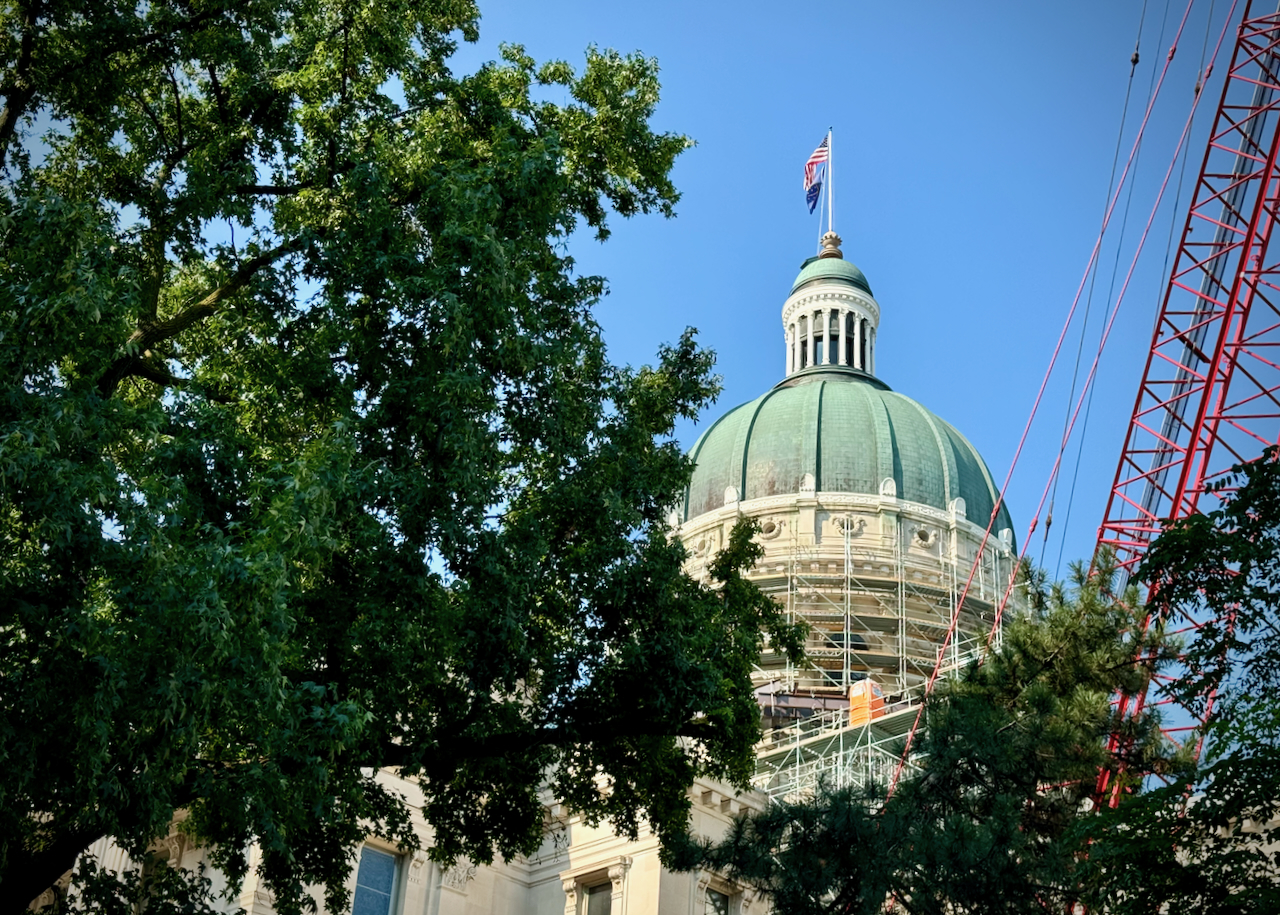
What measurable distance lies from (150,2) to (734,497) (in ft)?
184

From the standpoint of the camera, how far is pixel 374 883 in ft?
100

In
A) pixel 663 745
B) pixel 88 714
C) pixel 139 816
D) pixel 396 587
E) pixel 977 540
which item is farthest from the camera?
pixel 977 540

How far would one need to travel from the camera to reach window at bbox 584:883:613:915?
31328 millimetres

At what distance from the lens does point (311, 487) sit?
15.9m

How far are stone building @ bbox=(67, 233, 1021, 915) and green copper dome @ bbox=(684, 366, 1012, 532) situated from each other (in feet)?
0.31

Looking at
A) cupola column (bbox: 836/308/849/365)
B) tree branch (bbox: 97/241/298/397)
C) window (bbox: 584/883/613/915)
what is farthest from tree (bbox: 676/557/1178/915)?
cupola column (bbox: 836/308/849/365)

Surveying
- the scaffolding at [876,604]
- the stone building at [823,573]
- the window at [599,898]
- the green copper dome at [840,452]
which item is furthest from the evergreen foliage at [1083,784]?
the green copper dome at [840,452]

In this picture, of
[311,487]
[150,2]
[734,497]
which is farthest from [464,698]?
[734,497]

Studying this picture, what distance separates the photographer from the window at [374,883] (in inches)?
1190

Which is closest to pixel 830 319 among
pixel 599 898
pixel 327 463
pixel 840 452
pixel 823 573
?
pixel 840 452

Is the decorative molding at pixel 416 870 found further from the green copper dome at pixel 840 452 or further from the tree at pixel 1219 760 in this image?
the green copper dome at pixel 840 452

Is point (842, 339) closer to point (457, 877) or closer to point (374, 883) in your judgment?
point (457, 877)

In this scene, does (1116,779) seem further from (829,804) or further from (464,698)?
(464,698)

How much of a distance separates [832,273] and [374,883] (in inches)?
2518
